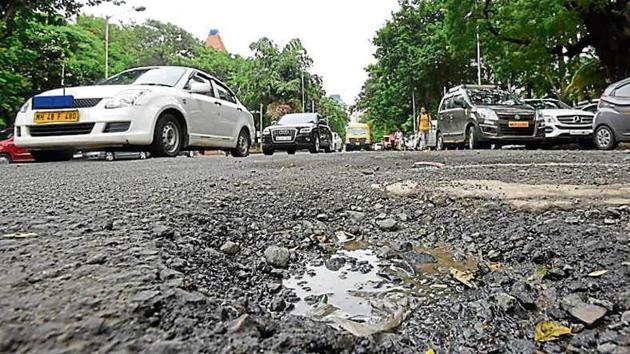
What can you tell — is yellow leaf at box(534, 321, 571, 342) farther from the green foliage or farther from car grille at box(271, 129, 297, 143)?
the green foliage

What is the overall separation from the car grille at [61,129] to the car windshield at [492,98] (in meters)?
8.88

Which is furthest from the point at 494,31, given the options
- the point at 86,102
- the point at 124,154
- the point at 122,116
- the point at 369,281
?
the point at 369,281

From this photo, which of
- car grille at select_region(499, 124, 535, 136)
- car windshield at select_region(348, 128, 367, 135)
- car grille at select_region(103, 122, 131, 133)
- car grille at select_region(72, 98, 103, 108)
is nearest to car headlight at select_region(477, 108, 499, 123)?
car grille at select_region(499, 124, 535, 136)

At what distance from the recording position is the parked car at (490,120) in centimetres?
1123

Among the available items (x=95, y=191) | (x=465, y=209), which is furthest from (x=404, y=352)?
(x=95, y=191)

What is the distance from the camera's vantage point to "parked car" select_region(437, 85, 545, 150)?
36.9 ft

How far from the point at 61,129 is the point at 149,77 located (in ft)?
4.89

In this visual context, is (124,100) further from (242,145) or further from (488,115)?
A: (488,115)

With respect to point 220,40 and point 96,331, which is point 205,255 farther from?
point 220,40

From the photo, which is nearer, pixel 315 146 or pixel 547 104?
pixel 315 146

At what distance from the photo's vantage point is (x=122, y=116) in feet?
19.6

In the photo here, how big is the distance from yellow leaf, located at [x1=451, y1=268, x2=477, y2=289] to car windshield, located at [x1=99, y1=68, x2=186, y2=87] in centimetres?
601

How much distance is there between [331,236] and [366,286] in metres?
0.61

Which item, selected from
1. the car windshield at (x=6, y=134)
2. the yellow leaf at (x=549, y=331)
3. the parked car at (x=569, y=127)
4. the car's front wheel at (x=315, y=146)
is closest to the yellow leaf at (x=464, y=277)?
the yellow leaf at (x=549, y=331)
